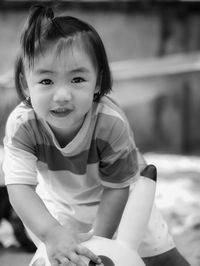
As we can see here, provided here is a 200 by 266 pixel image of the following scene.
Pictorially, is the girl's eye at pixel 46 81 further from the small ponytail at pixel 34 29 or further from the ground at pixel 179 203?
the ground at pixel 179 203

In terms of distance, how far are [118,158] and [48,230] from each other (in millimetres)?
268

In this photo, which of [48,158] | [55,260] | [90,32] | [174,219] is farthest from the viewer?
[174,219]

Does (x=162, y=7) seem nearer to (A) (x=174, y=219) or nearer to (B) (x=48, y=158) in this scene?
(A) (x=174, y=219)

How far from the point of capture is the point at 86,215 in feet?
4.37

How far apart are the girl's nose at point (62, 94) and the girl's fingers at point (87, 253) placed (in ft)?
0.98

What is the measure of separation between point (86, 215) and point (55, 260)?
12.8 inches

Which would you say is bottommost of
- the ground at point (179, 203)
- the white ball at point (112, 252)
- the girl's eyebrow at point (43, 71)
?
the ground at point (179, 203)

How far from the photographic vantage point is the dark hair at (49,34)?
109 centimetres

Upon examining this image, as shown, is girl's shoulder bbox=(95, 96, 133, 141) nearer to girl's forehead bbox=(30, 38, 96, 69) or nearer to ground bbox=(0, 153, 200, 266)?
girl's forehead bbox=(30, 38, 96, 69)

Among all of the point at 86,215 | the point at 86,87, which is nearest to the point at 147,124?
the point at 86,215

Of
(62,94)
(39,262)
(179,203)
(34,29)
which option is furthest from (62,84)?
(179,203)

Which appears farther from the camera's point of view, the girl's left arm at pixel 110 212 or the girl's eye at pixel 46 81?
the girl's left arm at pixel 110 212

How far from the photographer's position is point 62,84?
1.08 metres

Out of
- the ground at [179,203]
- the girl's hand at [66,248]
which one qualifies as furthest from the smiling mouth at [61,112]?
the ground at [179,203]
